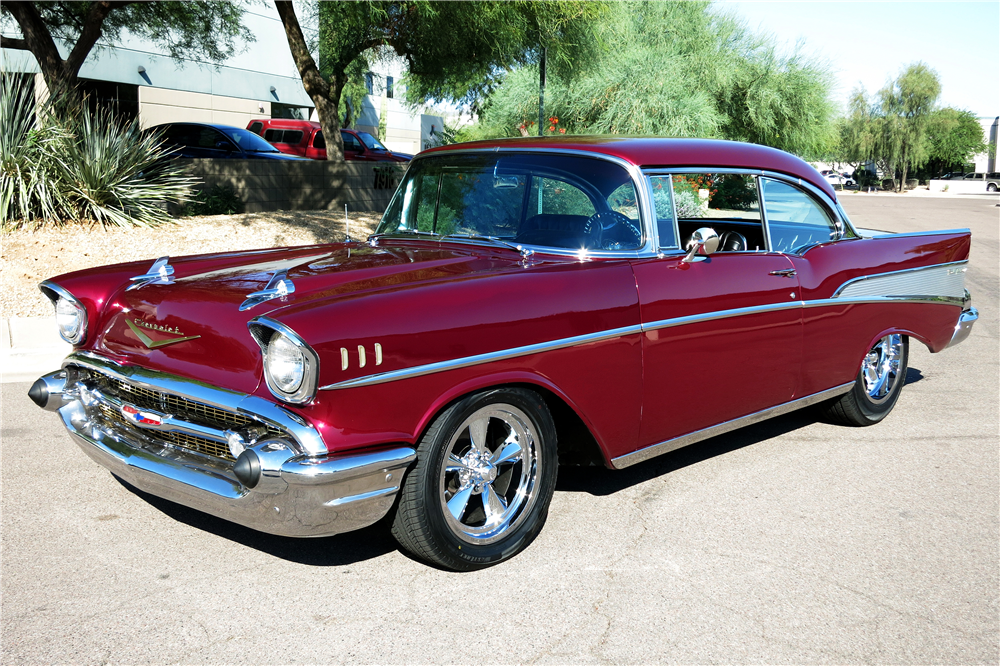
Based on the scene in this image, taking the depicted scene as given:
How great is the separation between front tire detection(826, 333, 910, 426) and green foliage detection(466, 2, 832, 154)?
11982mm

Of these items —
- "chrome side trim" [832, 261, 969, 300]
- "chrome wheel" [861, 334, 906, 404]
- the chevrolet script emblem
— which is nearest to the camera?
the chevrolet script emblem

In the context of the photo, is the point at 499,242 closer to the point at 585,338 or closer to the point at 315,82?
the point at 585,338

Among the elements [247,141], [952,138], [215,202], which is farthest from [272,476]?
[952,138]

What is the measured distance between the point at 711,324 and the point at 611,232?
0.64 meters

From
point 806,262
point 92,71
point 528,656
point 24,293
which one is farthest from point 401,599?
point 92,71

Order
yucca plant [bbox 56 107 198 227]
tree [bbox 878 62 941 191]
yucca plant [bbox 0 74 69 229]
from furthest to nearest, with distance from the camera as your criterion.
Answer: tree [bbox 878 62 941 191]
yucca plant [bbox 56 107 198 227]
yucca plant [bbox 0 74 69 229]

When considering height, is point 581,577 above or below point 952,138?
below

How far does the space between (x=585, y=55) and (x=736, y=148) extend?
1059cm

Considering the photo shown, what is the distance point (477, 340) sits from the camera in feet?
10.7

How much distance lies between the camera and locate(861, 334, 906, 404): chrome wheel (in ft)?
17.9

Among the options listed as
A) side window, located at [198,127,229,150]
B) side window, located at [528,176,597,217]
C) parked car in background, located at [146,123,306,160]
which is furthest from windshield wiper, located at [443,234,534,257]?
side window, located at [198,127,229,150]

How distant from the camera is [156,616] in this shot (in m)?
3.03

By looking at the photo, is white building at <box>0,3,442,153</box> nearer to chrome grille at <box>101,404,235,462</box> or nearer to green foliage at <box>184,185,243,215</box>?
green foliage at <box>184,185,243,215</box>

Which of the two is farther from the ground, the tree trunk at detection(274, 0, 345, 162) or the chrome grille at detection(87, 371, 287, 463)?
the tree trunk at detection(274, 0, 345, 162)
